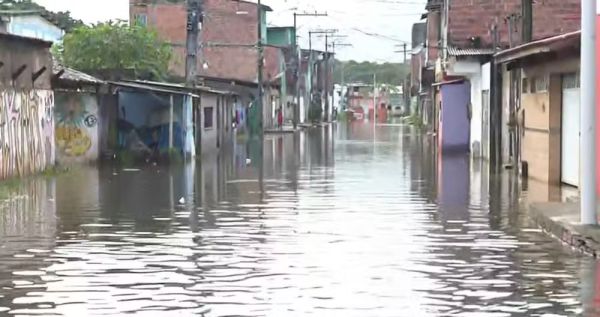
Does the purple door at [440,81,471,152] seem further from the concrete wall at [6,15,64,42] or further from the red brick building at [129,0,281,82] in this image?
the red brick building at [129,0,281,82]

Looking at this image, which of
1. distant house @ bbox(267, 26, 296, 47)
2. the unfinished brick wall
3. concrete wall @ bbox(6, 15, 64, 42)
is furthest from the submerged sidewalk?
distant house @ bbox(267, 26, 296, 47)

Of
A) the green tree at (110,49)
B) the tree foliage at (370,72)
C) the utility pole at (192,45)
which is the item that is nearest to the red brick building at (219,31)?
the green tree at (110,49)

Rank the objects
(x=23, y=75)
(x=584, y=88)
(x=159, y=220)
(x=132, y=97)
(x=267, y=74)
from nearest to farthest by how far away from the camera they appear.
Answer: (x=584, y=88), (x=159, y=220), (x=23, y=75), (x=132, y=97), (x=267, y=74)

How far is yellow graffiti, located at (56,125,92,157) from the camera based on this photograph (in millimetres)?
31859

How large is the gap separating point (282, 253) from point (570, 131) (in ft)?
39.4

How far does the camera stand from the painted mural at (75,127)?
105 feet

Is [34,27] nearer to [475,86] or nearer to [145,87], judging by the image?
[145,87]

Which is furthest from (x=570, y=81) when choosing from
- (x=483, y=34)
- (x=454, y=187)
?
(x=483, y=34)

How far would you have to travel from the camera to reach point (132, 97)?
3562 centimetres

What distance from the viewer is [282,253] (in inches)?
509

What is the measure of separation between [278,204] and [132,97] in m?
17.1

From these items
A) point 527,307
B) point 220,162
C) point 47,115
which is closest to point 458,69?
point 220,162

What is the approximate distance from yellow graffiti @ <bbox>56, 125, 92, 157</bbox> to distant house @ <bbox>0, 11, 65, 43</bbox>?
54.6 ft

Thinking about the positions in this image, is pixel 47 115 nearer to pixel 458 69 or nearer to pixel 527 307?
pixel 458 69
